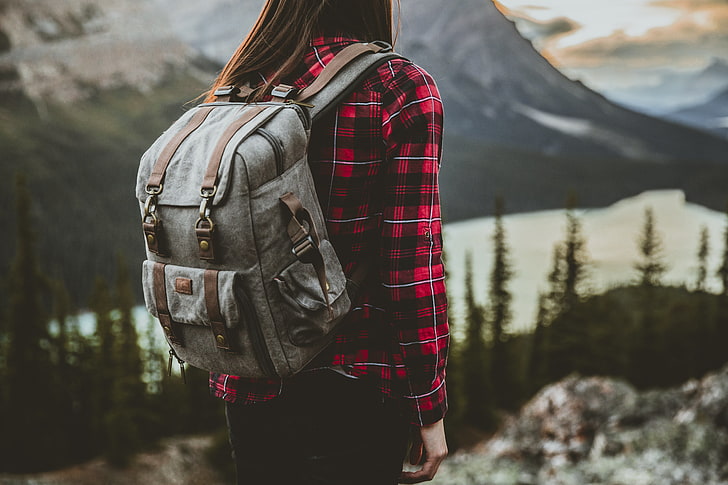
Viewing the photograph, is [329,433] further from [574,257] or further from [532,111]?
[574,257]

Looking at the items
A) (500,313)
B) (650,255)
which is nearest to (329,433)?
(650,255)

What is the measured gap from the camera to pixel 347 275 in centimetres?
135

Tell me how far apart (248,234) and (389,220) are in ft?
1.03

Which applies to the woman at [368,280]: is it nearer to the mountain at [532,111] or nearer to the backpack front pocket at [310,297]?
the backpack front pocket at [310,297]

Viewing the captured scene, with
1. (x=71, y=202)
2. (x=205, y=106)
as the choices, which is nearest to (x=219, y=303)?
(x=205, y=106)

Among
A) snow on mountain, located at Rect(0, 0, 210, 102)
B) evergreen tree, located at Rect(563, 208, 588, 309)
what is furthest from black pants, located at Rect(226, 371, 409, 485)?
snow on mountain, located at Rect(0, 0, 210, 102)

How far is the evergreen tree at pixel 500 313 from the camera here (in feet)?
55.4

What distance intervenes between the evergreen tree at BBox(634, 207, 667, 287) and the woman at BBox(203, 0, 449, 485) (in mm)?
13167

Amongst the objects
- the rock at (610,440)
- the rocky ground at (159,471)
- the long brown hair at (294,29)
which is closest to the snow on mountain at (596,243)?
the rock at (610,440)

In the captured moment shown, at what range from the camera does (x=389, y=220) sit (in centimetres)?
129

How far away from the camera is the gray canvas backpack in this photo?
1135mm

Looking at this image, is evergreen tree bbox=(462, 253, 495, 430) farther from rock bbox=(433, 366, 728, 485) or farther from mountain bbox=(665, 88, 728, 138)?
mountain bbox=(665, 88, 728, 138)

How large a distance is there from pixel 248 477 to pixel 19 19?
976 inches

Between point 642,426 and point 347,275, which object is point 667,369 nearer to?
point 642,426
